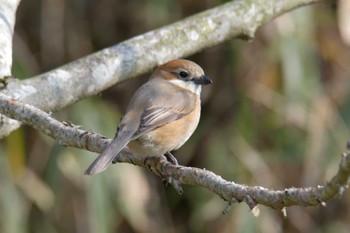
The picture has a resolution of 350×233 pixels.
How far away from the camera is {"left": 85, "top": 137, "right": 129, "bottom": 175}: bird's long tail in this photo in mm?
2631

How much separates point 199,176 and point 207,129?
132 inches

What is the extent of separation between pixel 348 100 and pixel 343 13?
70 cm

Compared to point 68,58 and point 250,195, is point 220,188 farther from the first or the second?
point 68,58

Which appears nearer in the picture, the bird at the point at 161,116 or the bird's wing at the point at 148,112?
the bird's wing at the point at 148,112

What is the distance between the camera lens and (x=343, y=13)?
4.88m

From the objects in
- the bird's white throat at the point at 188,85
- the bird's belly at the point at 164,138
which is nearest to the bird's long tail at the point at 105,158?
the bird's belly at the point at 164,138

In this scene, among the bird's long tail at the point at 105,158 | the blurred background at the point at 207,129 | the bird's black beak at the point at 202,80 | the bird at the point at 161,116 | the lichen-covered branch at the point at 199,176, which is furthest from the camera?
the blurred background at the point at 207,129

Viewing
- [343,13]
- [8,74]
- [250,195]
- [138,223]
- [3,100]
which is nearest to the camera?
[250,195]

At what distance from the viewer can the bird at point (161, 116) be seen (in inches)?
116

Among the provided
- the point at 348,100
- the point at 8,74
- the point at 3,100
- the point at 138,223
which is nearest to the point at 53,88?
the point at 8,74

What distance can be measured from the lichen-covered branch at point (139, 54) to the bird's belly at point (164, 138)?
0.93 ft

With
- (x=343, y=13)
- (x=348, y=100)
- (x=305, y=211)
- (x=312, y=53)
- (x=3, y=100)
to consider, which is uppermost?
(x=3, y=100)

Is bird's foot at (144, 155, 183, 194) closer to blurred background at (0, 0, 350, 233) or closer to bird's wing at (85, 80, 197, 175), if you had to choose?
bird's wing at (85, 80, 197, 175)

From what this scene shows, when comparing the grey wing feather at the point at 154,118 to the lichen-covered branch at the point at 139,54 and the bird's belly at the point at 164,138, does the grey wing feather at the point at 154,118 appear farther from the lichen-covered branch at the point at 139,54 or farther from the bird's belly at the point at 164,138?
the lichen-covered branch at the point at 139,54
